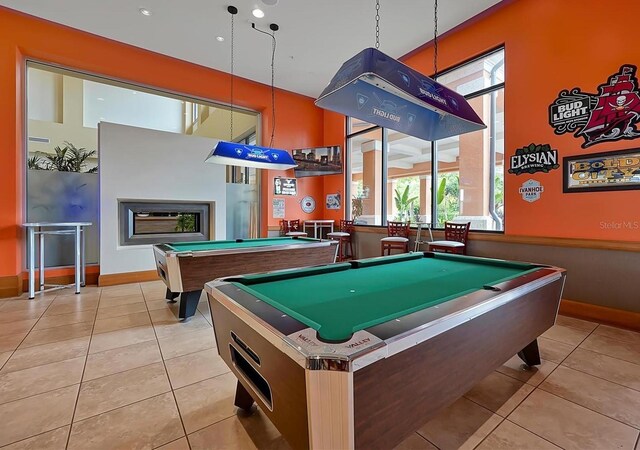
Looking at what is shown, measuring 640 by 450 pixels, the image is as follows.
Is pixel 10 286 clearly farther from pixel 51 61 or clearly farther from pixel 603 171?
pixel 603 171

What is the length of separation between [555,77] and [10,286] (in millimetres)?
7679

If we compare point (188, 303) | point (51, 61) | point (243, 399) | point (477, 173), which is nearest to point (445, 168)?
point (477, 173)

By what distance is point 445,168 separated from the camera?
5160 mm

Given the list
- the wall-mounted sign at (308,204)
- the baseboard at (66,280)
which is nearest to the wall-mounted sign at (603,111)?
the wall-mounted sign at (308,204)

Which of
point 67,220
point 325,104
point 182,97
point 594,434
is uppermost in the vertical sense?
point 182,97

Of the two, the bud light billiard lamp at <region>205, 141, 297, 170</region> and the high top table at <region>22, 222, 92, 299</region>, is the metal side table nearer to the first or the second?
the bud light billiard lamp at <region>205, 141, 297, 170</region>

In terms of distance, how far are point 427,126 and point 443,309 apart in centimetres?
263

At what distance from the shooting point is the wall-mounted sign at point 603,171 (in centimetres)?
294

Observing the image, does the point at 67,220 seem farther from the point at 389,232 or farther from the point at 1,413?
the point at 389,232

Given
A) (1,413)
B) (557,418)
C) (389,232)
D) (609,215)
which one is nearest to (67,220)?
(1,413)

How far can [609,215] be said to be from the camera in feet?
10.1

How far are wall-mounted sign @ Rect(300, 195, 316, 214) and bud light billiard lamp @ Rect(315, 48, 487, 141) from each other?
164 inches

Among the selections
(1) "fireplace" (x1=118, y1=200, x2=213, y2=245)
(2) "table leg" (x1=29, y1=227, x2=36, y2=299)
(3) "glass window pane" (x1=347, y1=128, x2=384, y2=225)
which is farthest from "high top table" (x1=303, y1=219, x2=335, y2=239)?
(2) "table leg" (x1=29, y1=227, x2=36, y2=299)

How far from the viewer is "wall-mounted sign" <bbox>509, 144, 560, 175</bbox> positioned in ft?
11.4
